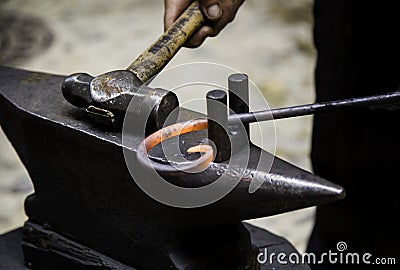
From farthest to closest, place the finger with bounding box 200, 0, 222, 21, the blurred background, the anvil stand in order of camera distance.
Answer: the blurred background → the finger with bounding box 200, 0, 222, 21 → the anvil stand

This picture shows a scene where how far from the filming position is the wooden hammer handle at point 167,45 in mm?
1405

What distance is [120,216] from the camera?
4.29ft

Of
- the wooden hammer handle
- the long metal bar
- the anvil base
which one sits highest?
the wooden hammer handle

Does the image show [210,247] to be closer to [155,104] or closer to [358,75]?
[155,104]

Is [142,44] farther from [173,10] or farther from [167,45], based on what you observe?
[167,45]

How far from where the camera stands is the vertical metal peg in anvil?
3.82 feet

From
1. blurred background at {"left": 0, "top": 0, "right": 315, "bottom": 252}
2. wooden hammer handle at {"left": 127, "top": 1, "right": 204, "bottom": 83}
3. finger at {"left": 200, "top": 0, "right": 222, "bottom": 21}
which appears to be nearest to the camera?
wooden hammer handle at {"left": 127, "top": 1, "right": 204, "bottom": 83}

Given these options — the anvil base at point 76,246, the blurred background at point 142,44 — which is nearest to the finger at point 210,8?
the anvil base at point 76,246

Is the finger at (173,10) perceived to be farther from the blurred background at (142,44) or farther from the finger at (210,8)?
the blurred background at (142,44)

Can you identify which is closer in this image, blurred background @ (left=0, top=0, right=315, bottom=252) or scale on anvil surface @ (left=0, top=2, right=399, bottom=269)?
scale on anvil surface @ (left=0, top=2, right=399, bottom=269)

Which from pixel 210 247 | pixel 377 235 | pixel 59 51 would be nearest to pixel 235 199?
pixel 210 247

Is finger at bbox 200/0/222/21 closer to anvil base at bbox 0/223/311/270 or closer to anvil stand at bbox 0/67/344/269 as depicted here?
anvil stand at bbox 0/67/344/269

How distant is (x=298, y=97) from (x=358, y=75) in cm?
156

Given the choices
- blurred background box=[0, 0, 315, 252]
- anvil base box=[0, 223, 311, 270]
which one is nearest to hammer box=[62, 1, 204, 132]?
anvil base box=[0, 223, 311, 270]
